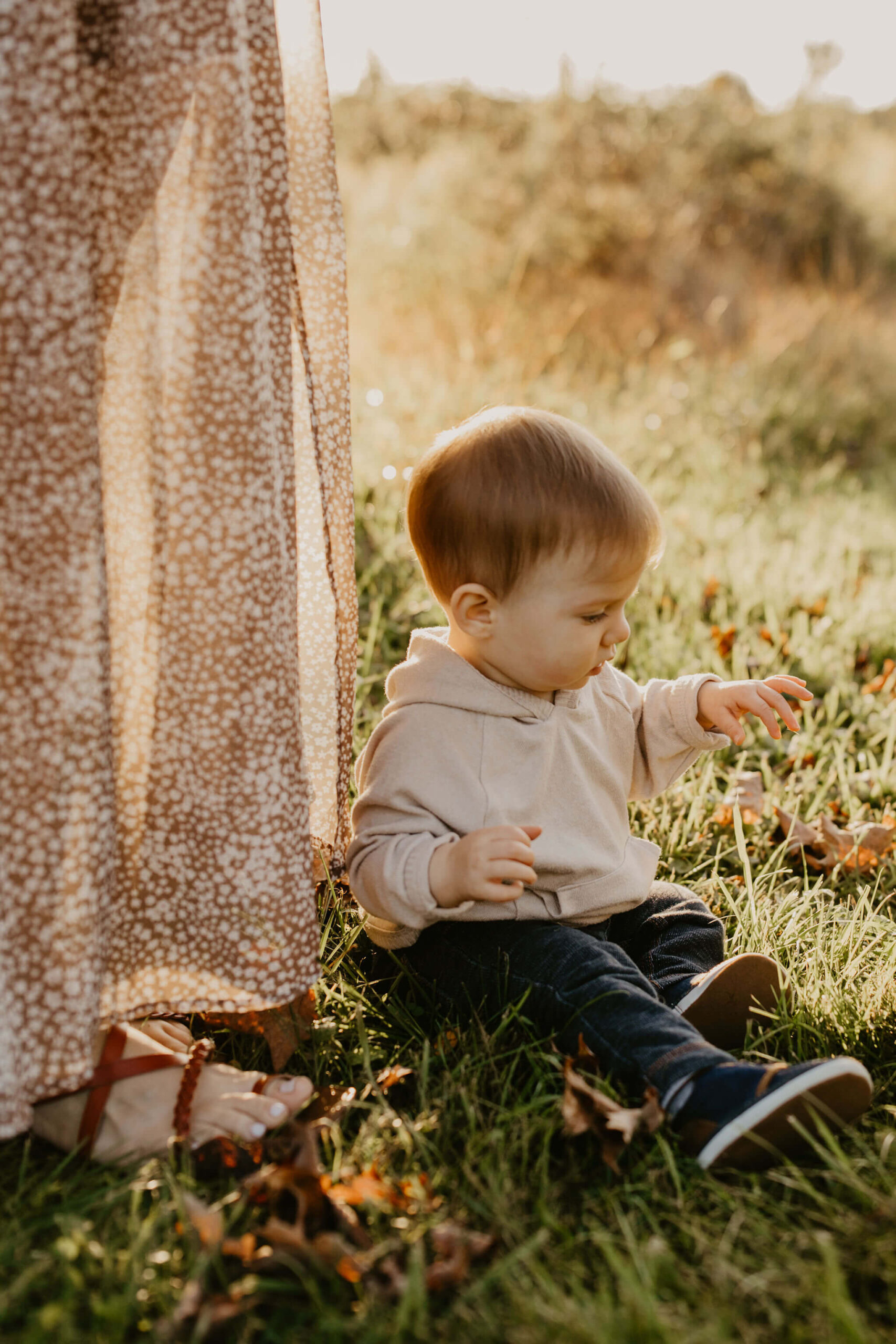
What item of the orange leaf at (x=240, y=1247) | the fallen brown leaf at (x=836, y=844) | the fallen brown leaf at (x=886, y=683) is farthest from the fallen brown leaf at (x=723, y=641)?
the orange leaf at (x=240, y=1247)

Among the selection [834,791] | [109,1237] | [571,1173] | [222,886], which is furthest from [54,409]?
[834,791]

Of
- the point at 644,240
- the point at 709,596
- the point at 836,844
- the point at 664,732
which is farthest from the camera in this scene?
the point at 644,240

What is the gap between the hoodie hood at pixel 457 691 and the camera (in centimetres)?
197

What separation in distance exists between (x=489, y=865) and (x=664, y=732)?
0.70m

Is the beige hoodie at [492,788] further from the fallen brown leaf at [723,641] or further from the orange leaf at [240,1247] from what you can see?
the fallen brown leaf at [723,641]

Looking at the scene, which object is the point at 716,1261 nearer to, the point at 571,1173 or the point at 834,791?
the point at 571,1173

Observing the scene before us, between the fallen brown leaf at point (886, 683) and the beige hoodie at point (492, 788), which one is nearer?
the beige hoodie at point (492, 788)

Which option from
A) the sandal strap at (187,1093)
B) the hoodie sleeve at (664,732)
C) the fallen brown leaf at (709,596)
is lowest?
the sandal strap at (187,1093)

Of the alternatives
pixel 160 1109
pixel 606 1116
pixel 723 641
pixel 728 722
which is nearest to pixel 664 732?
pixel 728 722

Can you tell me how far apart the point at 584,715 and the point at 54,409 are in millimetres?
1163

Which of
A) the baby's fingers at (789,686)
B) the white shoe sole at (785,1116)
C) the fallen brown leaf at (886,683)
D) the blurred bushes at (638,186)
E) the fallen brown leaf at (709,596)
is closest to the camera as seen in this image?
the white shoe sole at (785,1116)

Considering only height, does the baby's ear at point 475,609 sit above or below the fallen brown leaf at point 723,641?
above

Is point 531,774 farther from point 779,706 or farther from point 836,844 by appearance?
point 836,844

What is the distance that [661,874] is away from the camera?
250 centimetres
